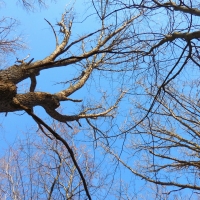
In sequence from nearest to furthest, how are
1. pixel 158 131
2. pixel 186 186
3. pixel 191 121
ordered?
pixel 186 186 → pixel 191 121 → pixel 158 131

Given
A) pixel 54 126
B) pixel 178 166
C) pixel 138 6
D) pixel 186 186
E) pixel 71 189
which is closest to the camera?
pixel 138 6

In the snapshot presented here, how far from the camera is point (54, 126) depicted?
6.50m

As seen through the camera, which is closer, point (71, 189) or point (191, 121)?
point (191, 121)

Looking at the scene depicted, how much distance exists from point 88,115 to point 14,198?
246 centimetres

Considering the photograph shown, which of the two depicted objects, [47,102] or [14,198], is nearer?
[47,102]

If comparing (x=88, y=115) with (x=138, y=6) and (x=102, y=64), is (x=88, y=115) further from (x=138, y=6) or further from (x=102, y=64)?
(x=138, y=6)

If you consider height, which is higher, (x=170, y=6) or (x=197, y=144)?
(x=197, y=144)

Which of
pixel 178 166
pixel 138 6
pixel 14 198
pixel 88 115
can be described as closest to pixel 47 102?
pixel 88 115

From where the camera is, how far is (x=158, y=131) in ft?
16.9

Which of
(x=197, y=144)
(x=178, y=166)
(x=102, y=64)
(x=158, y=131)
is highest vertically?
(x=102, y=64)

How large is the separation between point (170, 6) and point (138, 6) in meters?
0.28

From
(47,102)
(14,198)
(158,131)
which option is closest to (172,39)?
(47,102)

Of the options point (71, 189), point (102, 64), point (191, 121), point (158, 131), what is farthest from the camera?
point (71, 189)

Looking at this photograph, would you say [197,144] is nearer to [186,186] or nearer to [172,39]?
[186,186]
